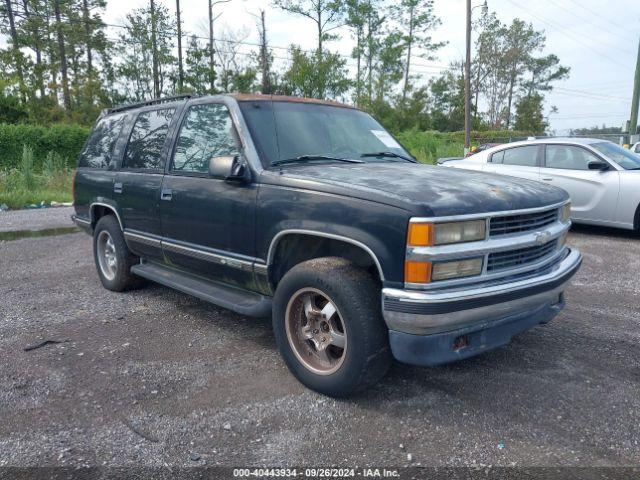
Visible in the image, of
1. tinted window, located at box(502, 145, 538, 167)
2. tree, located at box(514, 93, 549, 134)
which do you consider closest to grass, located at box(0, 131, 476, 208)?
tinted window, located at box(502, 145, 538, 167)

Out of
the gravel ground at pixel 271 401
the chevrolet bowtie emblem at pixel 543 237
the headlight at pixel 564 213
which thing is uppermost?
the headlight at pixel 564 213

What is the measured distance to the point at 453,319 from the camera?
2.67 metres

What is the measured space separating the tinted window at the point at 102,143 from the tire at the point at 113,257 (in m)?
0.63

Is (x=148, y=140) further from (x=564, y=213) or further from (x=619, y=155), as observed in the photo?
(x=619, y=155)

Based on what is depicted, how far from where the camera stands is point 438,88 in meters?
49.2

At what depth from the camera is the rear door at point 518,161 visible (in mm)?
8430

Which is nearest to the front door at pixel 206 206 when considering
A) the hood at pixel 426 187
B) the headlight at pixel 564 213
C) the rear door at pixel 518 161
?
the hood at pixel 426 187

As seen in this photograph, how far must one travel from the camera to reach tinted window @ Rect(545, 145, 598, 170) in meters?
7.97

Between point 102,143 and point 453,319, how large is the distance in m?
4.48

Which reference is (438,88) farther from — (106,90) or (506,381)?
(506,381)

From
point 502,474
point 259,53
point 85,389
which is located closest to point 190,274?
point 85,389

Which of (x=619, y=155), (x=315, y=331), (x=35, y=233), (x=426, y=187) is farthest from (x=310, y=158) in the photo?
(x=35, y=233)

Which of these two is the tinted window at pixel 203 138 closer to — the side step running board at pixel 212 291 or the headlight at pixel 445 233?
the side step running board at pixel 212 291

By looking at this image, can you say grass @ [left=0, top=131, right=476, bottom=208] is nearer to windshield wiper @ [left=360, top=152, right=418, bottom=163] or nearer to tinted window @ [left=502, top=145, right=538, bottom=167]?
tinted window @ [left=502, top=145, right=538, bottom=167]
